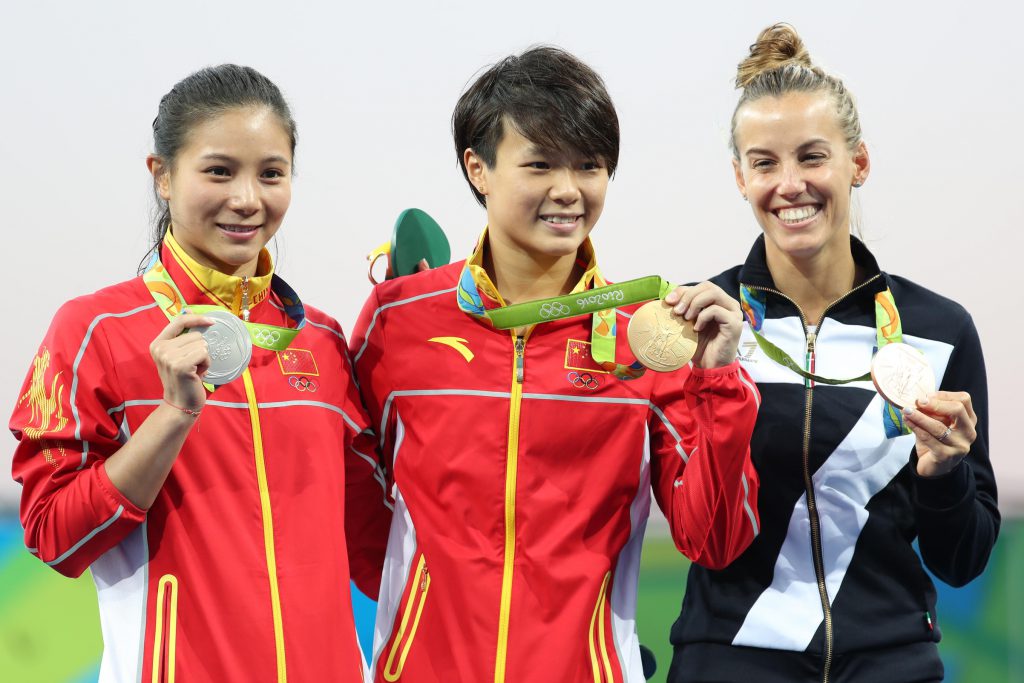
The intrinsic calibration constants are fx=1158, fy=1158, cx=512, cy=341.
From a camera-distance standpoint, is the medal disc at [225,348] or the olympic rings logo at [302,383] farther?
the olympic rings logo at [302,383]

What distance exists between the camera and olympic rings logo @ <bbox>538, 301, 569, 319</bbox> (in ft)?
6.38

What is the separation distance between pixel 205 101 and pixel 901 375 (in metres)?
1.26

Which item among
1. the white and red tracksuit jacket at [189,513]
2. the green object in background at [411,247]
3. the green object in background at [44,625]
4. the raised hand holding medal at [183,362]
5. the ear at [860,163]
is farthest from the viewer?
the green object in background at [44,625]

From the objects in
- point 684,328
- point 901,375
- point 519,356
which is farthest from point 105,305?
point 901,375

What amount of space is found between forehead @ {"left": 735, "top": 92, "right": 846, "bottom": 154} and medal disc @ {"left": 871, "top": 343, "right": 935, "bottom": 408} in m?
0.43

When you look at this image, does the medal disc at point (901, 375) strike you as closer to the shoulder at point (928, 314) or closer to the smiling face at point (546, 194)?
the shoulder at point (928, 314)

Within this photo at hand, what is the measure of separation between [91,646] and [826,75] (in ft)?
7.51

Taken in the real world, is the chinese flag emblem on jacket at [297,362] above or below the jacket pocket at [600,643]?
above

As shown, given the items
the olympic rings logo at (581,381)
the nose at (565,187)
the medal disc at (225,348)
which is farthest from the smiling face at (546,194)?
the medal disc at (225,348)

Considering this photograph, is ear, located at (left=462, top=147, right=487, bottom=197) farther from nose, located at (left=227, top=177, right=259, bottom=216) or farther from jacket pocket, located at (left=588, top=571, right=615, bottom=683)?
jacket pocket, located at (left=588, top=571, right=615, bottom=683)

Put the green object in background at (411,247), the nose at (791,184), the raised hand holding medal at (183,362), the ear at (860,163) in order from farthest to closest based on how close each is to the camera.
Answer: the green object in background at (411,247)
the ear at (860,163)
the nose at (791,184)
the raised hand holding medal at (183,362)

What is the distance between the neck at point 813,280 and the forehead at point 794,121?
0.22 meters

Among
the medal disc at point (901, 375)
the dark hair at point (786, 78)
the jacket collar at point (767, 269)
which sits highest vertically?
the dark hair at point (786, 78)

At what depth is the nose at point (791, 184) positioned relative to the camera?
6.91 feet
